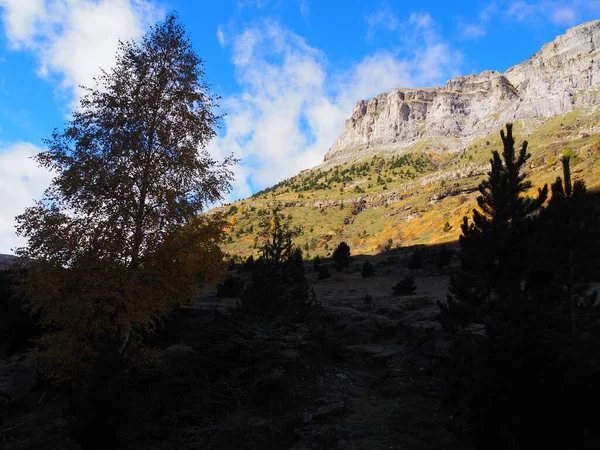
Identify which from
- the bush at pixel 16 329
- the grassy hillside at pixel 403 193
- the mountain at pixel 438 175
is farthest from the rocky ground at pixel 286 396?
→ the mountain at pixel 438 175

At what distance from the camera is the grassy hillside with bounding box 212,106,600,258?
5971cm

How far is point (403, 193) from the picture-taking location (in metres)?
105

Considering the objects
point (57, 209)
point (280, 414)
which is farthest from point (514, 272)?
point (57, 209)

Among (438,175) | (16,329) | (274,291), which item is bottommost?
(16,329)

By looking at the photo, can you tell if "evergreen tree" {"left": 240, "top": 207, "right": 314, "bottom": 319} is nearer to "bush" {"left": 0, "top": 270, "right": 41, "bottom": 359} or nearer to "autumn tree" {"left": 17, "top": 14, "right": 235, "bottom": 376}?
"autumn tree" {"left": 17, "top": 14, "right": 235, "bottom": 376}

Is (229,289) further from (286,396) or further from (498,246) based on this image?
(498,246)

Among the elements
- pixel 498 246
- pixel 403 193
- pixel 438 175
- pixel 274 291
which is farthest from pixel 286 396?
pixel 438 175

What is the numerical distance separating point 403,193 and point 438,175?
43.4ft

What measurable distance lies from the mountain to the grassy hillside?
33cm

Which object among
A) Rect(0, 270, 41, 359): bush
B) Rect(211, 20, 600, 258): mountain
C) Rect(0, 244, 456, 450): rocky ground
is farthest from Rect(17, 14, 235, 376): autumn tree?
Rect(211, 20, 600, 258): mountain

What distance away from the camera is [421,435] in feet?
18.9

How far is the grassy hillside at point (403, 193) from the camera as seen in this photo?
5971cm

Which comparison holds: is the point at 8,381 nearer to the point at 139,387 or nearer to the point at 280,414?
the point at 139,387

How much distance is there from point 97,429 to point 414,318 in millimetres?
10471
